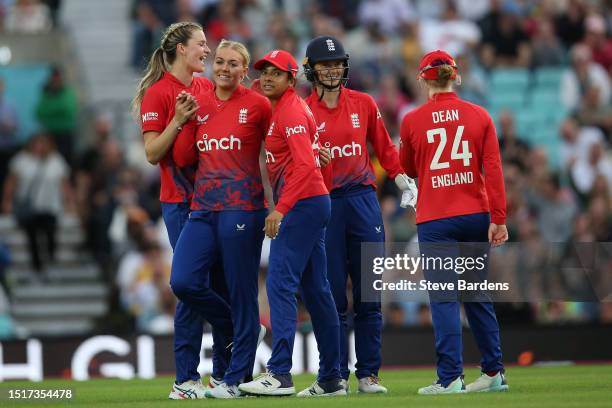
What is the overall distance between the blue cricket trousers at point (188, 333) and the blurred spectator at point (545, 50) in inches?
469

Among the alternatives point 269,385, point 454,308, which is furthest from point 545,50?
point 269,385

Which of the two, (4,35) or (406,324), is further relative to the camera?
(4,35)

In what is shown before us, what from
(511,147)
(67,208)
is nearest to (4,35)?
(67,208)

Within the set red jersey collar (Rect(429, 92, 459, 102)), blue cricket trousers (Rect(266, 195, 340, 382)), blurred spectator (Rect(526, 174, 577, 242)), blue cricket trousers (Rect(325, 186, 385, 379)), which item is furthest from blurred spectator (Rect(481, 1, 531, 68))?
blue cricket trousers (Rect(266, 195, 340, 382))

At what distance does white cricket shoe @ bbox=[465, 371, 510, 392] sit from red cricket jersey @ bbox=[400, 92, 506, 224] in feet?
3.95

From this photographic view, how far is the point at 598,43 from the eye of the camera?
21.7 meters

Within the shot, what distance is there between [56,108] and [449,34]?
236 inches

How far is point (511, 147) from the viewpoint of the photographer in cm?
1927

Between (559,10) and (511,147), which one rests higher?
(559,10)

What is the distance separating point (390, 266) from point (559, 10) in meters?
12.2

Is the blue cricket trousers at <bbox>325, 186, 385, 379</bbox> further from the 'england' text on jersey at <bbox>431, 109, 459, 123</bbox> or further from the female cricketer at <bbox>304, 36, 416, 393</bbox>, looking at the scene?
the 'england' text on jersey at <bbox>431, 109, 459, 123</bbox>

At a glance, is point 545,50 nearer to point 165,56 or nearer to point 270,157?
point 165,56

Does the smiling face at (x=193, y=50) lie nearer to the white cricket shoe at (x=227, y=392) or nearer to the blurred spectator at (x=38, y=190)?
the white cricket shoe at (x=227, y=392)

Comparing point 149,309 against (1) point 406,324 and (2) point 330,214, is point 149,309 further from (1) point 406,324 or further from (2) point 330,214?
(2) point 330,214
